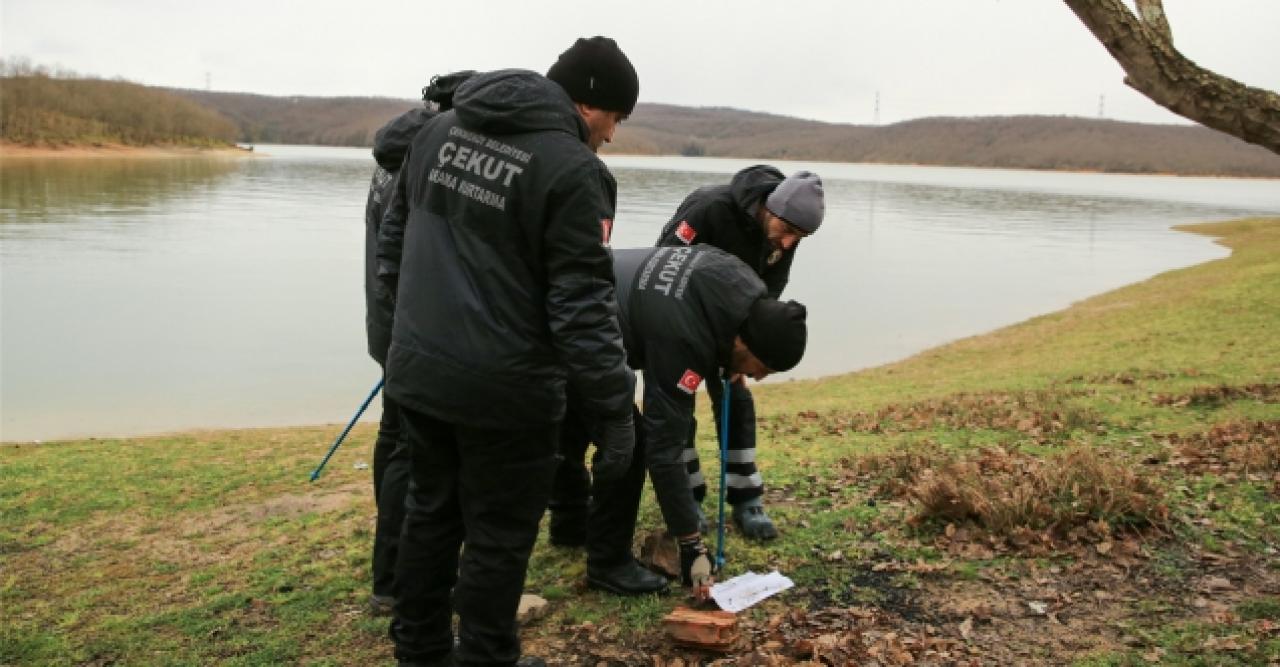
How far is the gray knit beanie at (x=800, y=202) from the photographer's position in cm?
487

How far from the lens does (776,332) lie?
4000 millimetres

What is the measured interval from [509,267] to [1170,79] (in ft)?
13.7

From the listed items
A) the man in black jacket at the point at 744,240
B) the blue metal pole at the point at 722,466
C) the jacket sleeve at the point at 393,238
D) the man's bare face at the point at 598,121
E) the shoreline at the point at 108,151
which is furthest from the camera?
the shoreline at the point at 108,151

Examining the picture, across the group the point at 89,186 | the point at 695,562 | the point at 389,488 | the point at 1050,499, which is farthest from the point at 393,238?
the point at 89,186

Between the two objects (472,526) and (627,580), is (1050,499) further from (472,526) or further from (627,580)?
(472,526)

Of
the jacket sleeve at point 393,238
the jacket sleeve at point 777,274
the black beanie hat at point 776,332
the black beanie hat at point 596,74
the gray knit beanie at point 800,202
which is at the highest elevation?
the black beanie hat at point 596,74

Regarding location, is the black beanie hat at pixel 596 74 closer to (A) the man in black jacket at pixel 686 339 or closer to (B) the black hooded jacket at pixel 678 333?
(B) the black hooded jacket at pixel 678 333

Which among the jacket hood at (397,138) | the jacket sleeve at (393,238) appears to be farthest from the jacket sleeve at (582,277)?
the jacket hood at (397,138)

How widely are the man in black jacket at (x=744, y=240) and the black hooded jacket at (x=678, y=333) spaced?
80cm

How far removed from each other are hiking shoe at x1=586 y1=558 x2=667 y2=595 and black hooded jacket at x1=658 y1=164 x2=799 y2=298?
1.54m

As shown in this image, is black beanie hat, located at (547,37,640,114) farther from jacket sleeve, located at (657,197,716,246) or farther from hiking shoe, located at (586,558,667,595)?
hiking shoe, located at (586,558,667,595)

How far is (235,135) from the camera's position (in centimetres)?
14962

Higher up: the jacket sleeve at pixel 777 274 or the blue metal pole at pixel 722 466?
the jacket sleeve at pixel 777 274

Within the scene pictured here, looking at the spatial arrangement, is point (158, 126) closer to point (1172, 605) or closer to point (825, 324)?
point (825, 324)
